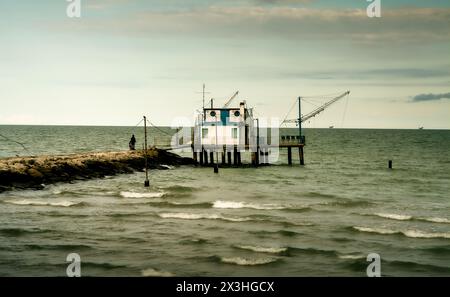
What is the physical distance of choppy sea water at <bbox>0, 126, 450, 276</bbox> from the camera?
1625 cm

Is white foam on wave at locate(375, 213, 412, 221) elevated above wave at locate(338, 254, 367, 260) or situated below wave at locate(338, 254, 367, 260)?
above

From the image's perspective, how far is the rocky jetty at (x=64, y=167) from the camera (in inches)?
1308

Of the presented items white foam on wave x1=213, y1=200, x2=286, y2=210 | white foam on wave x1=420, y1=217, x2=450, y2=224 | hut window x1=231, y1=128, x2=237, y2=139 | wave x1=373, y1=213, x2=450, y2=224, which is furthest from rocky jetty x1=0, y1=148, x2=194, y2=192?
white foam on wave x1=420, y1=217, x2=450, y2=224

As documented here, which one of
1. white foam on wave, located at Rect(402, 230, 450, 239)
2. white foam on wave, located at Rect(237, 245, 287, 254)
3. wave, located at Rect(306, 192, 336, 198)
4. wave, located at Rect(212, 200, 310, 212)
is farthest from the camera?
wave, located at Rect(306, 192, 336, 198)

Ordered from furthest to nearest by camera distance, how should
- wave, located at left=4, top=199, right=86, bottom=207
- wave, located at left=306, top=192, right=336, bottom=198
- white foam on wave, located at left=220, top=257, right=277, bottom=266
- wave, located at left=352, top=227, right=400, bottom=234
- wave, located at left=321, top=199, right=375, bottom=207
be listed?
wave, located at left=306, top=192, right=336, bottom=198
wave, located at left=321, top=199, right=375, bottom=207
wave, located at left=4, top=199, right=86, bottom=207
wave, located at left=352, top=227, right=400, bottom=234
white foam on wave, located at left=220, top=257, right=277, bottom=266

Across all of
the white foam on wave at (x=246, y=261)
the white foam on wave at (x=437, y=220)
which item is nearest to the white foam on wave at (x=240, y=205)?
the white foam on wave at (x=437, y=220)

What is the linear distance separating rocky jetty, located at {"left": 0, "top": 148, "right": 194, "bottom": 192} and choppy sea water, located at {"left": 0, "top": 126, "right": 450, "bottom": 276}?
5.23ft

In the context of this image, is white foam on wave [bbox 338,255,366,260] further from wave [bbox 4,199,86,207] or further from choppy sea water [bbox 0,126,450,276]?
wave [bbox 4,199,86,207]

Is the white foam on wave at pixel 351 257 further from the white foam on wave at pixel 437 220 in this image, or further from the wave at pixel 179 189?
the wave at pixel 179 189

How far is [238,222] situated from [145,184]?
1510 cm
